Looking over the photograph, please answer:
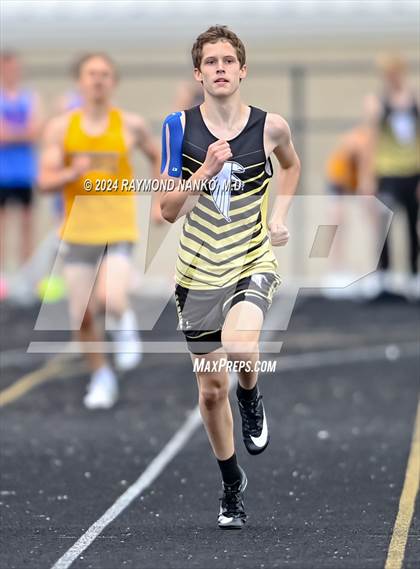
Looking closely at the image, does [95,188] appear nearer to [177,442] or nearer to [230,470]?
[177,442]

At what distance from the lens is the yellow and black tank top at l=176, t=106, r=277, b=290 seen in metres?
7.10

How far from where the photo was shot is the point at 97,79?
35.7 ft

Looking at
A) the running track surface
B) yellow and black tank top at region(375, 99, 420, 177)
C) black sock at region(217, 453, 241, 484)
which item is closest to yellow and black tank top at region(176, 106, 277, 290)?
black sock at region(217, 453, 241, 484)

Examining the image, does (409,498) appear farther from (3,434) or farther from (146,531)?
(3,434)

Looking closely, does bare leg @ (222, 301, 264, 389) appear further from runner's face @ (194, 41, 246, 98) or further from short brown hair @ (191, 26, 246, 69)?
short brown hair @ (191, 26, 246, 69)

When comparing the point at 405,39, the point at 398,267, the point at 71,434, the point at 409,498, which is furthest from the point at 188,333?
the point at 405,39

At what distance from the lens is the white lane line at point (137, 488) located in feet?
22.9

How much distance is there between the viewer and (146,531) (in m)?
7.43

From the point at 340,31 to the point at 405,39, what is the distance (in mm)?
1069

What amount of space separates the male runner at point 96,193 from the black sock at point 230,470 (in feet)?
12.3

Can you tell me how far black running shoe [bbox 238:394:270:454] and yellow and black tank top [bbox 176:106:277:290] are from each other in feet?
1.97

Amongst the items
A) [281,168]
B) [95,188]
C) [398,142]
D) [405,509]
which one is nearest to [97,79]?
[95,188]

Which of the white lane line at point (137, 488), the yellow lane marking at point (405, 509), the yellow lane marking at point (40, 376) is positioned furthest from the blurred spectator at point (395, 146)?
the yellow lane marking at point (405, 509)

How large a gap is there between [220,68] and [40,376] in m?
6.42
